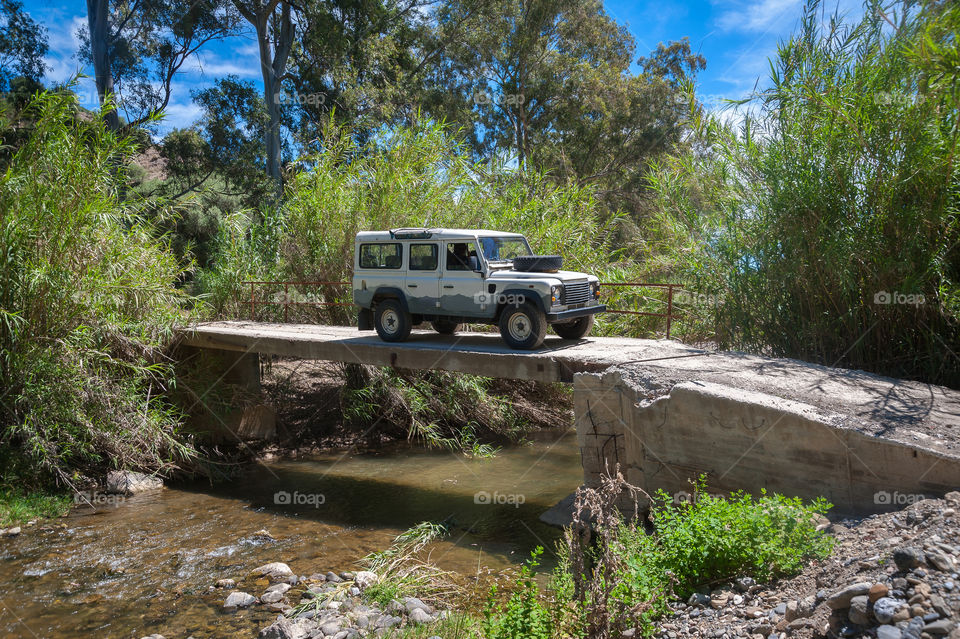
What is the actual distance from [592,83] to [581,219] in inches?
523

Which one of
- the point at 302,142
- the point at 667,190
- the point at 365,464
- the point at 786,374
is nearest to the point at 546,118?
the point at 302,142

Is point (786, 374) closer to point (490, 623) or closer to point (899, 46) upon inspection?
point (899, 46)

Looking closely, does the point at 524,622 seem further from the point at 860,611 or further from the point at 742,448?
the point at 742,448

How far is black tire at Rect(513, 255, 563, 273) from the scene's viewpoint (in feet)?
28.5

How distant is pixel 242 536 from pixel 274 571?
54.5 inches

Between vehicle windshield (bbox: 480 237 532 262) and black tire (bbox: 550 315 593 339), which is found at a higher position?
vehicle windshield (bbox: 480 237 532 262)

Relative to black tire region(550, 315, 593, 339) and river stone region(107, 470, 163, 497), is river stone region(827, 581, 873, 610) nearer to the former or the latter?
black tire region(550, 315, 593, 339)

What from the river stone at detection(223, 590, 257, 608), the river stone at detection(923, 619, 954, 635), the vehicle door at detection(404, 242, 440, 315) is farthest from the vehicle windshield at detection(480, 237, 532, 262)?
the river stone at detection(923, 619, 954, 635)

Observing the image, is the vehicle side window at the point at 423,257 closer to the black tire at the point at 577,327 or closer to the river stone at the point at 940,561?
the black tire at the point at 577,327

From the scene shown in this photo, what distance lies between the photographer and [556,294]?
826 cm

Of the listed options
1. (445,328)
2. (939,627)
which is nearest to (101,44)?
(445,328)

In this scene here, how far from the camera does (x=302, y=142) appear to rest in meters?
22.2

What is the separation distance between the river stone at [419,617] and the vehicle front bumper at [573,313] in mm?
4060

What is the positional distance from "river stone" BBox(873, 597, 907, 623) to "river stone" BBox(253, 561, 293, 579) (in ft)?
17.6
